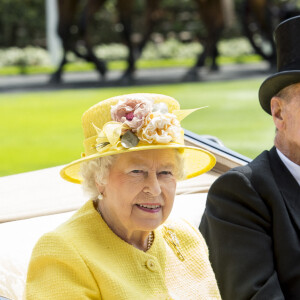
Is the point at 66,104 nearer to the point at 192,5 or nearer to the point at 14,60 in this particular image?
the point at 14,60

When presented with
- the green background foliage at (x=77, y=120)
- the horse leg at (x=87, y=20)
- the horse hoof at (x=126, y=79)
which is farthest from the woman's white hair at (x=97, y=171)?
the horse hoof at (x=126, y=79)

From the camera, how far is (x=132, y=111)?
215 cm

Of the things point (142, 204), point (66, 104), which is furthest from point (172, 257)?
point (66, 104)

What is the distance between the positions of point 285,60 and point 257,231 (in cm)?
59

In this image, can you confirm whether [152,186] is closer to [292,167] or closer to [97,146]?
[97,146]

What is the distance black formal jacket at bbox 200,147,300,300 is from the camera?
248 centimetres

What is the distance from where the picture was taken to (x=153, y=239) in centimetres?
231

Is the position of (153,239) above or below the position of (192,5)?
above

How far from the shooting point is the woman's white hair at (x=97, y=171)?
2.16 m

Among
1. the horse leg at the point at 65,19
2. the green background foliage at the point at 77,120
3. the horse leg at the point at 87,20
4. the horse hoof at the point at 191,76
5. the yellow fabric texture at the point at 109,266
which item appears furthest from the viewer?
the horse hoof at the point at 191,76

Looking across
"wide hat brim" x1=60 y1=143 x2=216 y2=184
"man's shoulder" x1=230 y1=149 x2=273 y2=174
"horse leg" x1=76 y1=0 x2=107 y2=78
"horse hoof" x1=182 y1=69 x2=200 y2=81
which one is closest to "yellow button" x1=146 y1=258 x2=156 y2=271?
"wide hat brim" x1=60 y1=143 x2=216 y2=184

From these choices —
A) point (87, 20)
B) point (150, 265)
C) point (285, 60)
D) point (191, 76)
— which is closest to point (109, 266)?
point (150, 265)

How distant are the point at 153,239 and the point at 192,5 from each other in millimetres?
25891

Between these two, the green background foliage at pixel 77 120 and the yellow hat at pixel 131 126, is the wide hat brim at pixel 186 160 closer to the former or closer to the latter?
the yellow hat at pixel 131 126
